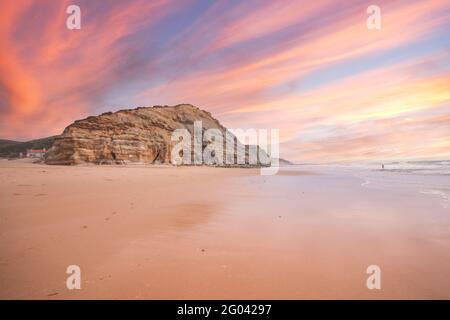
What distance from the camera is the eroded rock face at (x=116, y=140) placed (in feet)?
102

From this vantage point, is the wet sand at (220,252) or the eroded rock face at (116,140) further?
the eroded rock face at (116,140)

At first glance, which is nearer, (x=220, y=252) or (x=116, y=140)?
(x=220, y=252)

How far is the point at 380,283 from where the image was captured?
108 inches

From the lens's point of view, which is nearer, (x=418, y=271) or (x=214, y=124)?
(x=418, y=271)

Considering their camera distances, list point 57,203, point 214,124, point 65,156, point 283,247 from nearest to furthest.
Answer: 1. point 283,247
2. point 57,203
3. point 65,156
4. point 214,124

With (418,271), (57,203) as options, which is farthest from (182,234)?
(57,203)

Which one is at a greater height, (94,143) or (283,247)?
(94,143)

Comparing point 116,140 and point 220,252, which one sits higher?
point 116,140

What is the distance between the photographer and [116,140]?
3341 centimetres

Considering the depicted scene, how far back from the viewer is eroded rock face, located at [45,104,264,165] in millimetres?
31234
